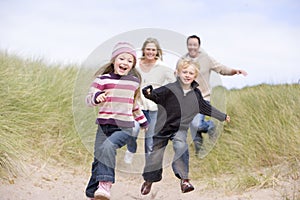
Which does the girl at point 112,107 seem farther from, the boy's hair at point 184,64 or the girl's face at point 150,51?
the girl's face at point 150,51

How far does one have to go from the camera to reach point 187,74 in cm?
429

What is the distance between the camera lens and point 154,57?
5176 millimetres

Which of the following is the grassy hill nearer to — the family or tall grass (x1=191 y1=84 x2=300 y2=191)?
tall grass (x1=191 y1=84 x2=300 y2=191)

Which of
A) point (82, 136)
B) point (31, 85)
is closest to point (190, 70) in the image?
point (82, 136)

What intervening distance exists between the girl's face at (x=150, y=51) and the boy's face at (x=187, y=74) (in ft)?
2.56

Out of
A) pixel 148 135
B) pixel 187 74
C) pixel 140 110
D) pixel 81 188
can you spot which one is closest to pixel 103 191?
pixel 140 110

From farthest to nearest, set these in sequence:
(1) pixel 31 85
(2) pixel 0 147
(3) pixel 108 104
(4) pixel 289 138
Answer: (1) pixel 31 85
(4) pixel 289 138
(2) pixel 0 147
(3) pixel 108 104

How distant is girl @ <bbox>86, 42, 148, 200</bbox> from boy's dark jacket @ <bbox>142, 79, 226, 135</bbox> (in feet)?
1.16

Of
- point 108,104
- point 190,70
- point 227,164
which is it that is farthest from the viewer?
point 227,164

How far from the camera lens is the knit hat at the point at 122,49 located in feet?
13.0

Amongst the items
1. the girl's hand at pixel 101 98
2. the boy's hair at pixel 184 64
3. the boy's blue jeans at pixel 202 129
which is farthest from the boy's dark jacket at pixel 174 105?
the boy's blue jeans at pixel 202 129

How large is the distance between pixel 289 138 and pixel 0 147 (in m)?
3.39

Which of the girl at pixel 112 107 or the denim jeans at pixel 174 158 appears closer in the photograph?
the girl at pixel 112 107

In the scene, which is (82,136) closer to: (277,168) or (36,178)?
(36,178)
